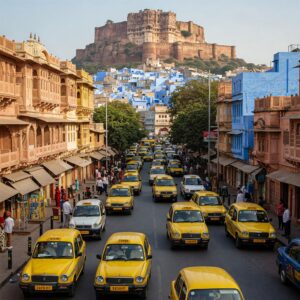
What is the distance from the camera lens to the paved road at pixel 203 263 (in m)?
15.0

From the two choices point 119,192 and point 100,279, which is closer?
A: point 100,279

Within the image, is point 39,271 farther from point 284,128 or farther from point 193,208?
point 284,128

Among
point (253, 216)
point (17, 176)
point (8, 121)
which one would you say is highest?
point (8, 121)

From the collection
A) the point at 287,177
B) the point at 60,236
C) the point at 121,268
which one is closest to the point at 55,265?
the point at 60,236

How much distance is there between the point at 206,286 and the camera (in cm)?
1092

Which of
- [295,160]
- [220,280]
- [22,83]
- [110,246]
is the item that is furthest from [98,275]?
[22,83]

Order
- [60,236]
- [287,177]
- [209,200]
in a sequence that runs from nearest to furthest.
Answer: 1. [60,236]
2. [287,177]
3. [209,200]

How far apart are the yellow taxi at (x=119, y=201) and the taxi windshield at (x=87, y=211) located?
631cm

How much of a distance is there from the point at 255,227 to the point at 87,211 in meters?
7.70

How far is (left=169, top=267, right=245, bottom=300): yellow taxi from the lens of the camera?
10.8 meters

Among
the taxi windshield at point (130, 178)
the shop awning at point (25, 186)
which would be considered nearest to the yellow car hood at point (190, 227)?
the shop awning at point (25, 186)

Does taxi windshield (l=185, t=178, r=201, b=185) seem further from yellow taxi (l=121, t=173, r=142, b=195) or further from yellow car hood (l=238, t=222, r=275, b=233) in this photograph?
yellow car hood (l=238, t=222, r=275, b=233)

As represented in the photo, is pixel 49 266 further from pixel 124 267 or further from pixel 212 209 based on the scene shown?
pixel 212 209

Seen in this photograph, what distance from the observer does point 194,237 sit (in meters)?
20.0
